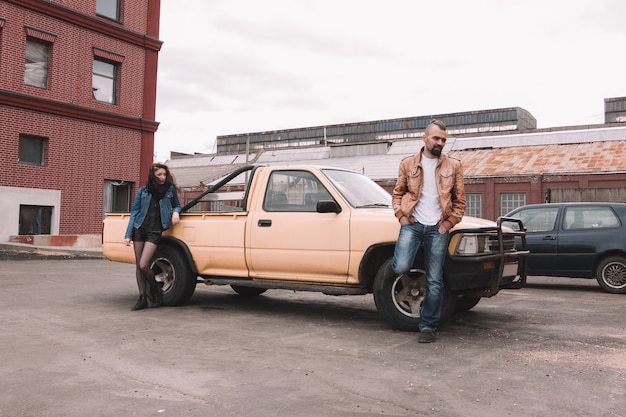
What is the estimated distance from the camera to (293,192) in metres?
6.86

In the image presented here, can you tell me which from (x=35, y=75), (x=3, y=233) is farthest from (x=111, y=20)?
(x=3, y=233)

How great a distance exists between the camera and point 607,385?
3.99 m

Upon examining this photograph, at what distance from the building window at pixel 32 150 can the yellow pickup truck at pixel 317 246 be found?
46.0 ft

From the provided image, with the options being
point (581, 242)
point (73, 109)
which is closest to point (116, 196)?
point (73, 109)

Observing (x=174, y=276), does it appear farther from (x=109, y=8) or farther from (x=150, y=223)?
(x=109, y=8)

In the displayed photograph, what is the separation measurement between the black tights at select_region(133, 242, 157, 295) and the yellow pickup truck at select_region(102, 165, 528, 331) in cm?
33

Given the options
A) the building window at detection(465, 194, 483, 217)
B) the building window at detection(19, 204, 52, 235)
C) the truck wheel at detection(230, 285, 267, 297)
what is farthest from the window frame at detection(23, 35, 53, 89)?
the building window at detection(465, 194, 483, 217)

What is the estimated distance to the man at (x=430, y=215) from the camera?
5.38 meters

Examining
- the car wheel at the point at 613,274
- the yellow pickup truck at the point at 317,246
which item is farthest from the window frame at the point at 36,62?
the car wheel at the point at 613,274

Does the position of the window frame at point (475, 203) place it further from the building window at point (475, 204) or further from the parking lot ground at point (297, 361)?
the parking lot ground at point (297, 361)

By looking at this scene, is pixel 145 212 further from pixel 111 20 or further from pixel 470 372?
pixel 111 20

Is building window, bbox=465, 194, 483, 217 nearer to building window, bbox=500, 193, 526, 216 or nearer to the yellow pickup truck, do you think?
building window, bbox=500, 193, 526, 216

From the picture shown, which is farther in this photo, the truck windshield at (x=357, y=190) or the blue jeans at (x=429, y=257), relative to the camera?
the truck windshield at (x=357, y=190)

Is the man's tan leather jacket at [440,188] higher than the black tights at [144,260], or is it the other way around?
the man's tan leather jacket at [440,188]
